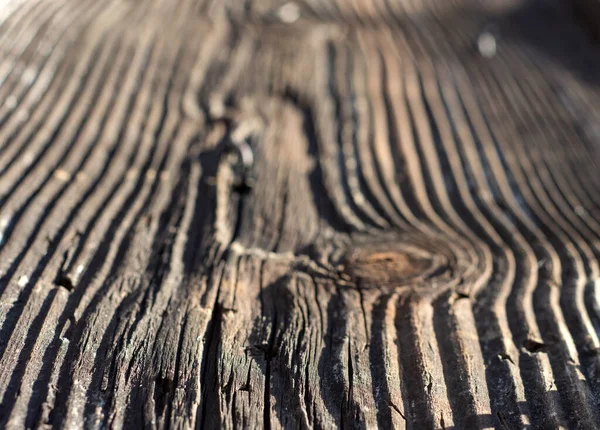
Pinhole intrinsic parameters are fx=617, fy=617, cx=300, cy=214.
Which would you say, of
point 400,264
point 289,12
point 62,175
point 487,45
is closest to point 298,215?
point 400,264

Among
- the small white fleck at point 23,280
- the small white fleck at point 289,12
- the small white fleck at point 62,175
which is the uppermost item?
the small white fleck at point 289,12

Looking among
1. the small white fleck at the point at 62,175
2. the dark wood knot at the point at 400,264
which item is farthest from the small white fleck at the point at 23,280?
the dark wood knot at the point at 400,264

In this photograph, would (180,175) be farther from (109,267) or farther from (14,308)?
(14,308)

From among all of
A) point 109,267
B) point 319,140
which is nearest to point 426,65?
point 319,140

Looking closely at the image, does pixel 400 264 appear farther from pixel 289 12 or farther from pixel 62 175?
pixel 289 12

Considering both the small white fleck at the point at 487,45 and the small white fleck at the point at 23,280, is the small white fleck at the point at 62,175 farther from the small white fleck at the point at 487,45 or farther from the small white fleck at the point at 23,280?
the small white fleck at the point at 487,45
